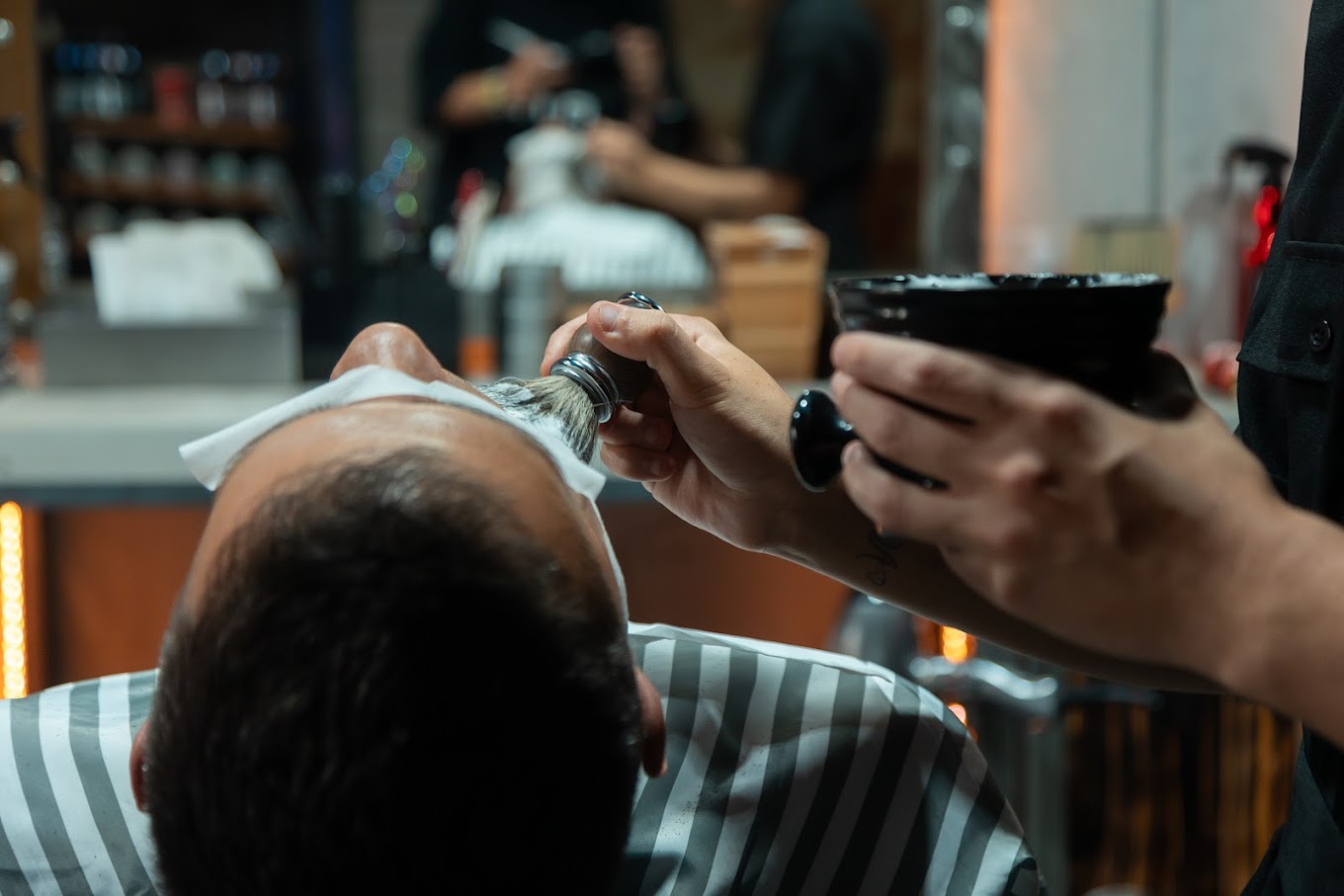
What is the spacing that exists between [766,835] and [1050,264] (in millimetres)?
2181

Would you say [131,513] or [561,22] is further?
[561,22]

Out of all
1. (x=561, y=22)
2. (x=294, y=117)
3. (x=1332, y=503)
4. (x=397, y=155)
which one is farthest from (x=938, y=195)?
(x=1332, y=503)

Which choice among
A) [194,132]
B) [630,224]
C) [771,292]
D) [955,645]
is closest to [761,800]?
[955,645]

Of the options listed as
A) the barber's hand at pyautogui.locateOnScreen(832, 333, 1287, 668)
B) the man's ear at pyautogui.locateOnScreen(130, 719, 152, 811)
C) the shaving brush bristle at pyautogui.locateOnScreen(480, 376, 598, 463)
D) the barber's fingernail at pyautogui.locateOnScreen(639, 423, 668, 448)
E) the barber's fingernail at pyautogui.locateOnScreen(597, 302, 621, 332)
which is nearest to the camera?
the barber's hand at pyautogui.locateOnScreen(832, 333, 1287, 668)

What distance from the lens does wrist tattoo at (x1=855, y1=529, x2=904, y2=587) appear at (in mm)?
1049

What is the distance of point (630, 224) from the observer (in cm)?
301

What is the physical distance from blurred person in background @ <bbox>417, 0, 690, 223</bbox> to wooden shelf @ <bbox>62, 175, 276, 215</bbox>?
46 cm

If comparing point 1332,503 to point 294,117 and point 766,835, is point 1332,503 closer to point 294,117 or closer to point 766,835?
point 766,835

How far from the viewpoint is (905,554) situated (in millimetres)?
1042

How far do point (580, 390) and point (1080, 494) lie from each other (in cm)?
45

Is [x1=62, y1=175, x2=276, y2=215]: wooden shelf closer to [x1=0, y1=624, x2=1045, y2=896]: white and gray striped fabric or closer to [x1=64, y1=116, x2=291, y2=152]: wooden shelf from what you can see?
[x1=64, y1=116, x2=291, y2=152]: wooden shelf

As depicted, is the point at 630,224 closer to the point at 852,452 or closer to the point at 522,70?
the point at 522,70

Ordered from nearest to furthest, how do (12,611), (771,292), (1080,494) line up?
1. (1080,494)
2. (12,611)
3. (771,292)

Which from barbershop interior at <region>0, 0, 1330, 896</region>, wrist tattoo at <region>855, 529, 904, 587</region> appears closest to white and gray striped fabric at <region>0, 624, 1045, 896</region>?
wrist tattoo at <region>855, 529, 904, 587</region>
